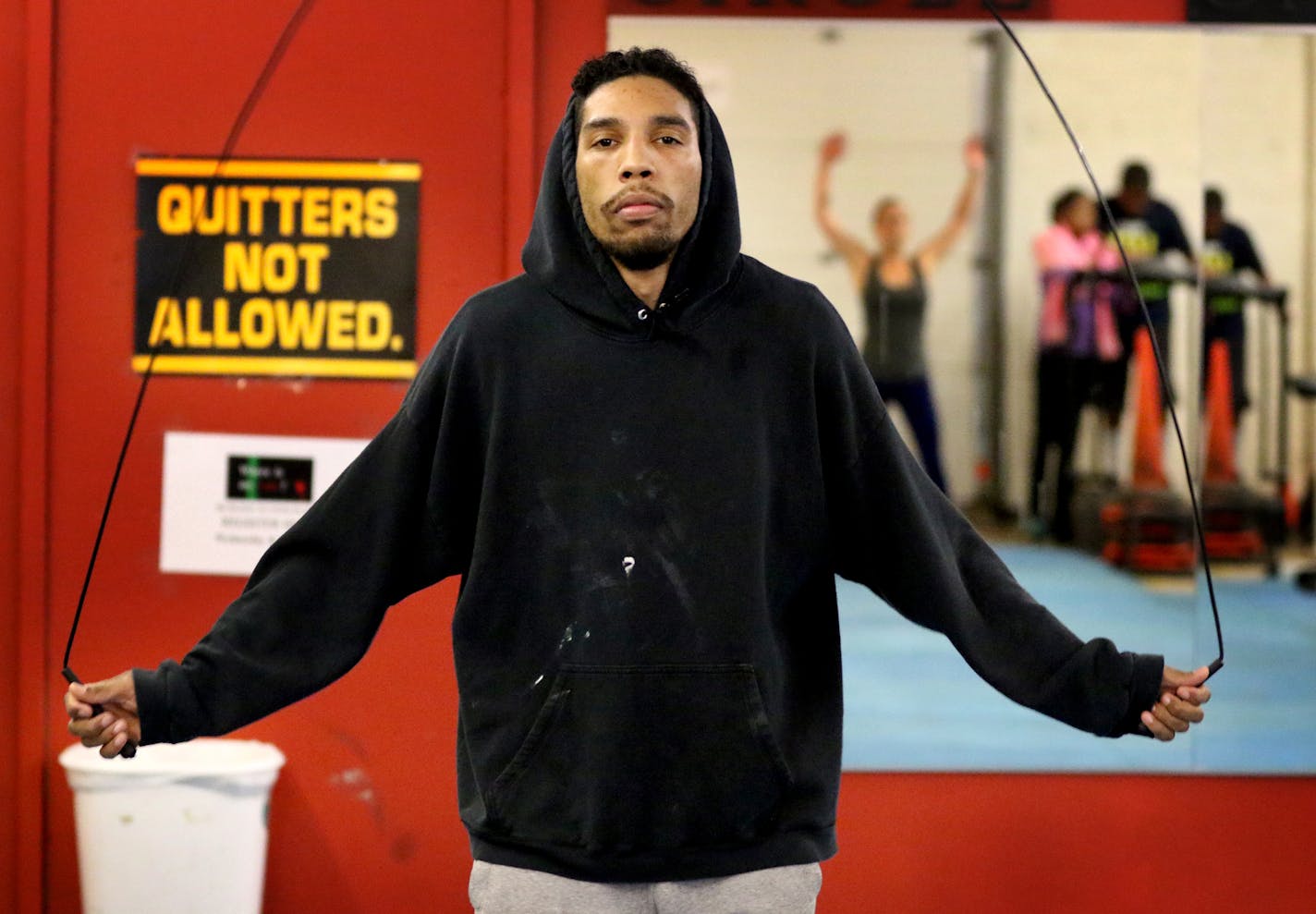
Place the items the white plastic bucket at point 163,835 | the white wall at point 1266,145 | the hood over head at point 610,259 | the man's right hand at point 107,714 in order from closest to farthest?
1. the man's right hand at point 107,714
2. the hood over head at point 610,259
3. the white plastic bucket at point 163,835
4. the white wall at point 1266,145

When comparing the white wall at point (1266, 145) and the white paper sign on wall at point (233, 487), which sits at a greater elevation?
the white wall at point (1266, 145)

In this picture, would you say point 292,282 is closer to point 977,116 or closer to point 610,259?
point 977,116

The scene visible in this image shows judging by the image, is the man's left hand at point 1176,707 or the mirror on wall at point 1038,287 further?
the mirror on wall at point 1038,287

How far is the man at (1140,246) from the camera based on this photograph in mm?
3215

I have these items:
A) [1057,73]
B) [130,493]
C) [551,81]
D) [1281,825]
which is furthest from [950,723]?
[130,493]

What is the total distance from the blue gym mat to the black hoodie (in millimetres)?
1443

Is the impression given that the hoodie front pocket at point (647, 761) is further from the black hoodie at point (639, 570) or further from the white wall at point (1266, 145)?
the white wall at point (1266, 145)

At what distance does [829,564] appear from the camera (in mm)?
1767

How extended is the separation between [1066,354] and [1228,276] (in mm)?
384

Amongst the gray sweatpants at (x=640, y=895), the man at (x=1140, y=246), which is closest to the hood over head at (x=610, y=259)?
the gray sweatpants at (x=640, y=895)

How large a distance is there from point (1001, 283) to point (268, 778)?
185cm

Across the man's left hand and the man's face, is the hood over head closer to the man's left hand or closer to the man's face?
the man's face

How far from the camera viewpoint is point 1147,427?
324 cm

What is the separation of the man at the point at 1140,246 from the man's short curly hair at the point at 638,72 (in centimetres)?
167
